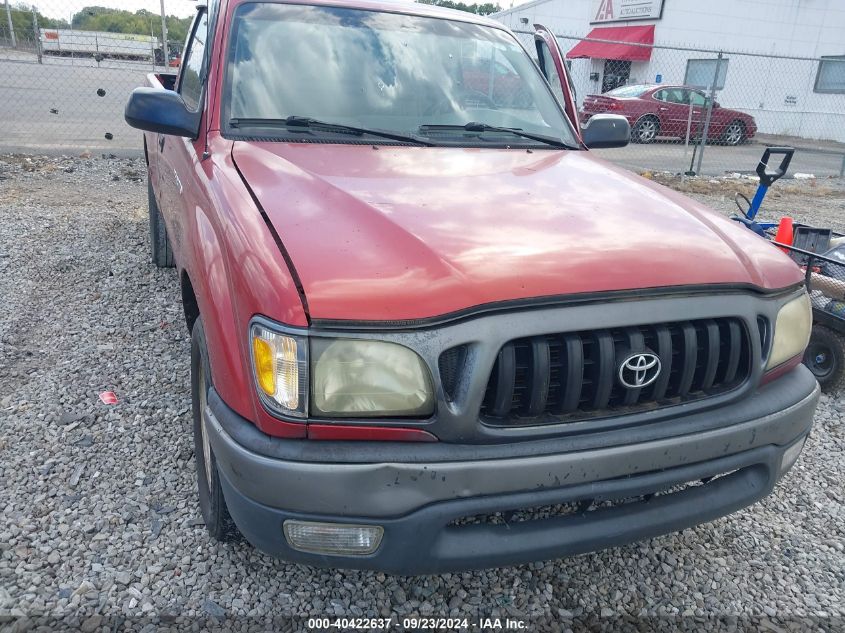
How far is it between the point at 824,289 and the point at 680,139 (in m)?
13.9

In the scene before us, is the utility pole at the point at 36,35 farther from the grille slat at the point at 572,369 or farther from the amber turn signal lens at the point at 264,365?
the grille slat at the point at 572,369

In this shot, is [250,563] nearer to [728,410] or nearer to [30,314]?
[728,410]

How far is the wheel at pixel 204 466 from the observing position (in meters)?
2.27

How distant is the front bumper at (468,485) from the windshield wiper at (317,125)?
1.30 meters

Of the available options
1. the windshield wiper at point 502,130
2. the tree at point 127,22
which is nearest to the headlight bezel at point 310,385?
the windshield wiper at point 502,130

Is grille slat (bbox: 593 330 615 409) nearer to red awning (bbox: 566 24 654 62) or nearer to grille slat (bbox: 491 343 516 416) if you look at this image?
grille slat (bbox: 491 343 516 416)

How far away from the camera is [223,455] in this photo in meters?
1.83

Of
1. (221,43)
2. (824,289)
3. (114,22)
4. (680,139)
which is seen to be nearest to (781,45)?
(680,139)

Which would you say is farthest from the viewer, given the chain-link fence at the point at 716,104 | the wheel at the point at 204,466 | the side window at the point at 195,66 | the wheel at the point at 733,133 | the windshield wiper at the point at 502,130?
the wheel at the point at 733,133

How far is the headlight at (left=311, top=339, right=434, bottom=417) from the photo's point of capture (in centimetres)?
171

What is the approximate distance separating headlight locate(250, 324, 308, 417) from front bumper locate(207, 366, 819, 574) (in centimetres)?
10

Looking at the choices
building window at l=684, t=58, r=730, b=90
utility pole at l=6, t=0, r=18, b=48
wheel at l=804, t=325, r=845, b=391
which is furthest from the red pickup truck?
building window at l=684, t=58, r=730, b=90

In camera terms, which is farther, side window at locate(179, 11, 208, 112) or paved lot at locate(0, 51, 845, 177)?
paved lot at locate(0, 51, 845, 177)

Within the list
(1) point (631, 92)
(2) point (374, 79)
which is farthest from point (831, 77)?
(2) point (374, 79)
